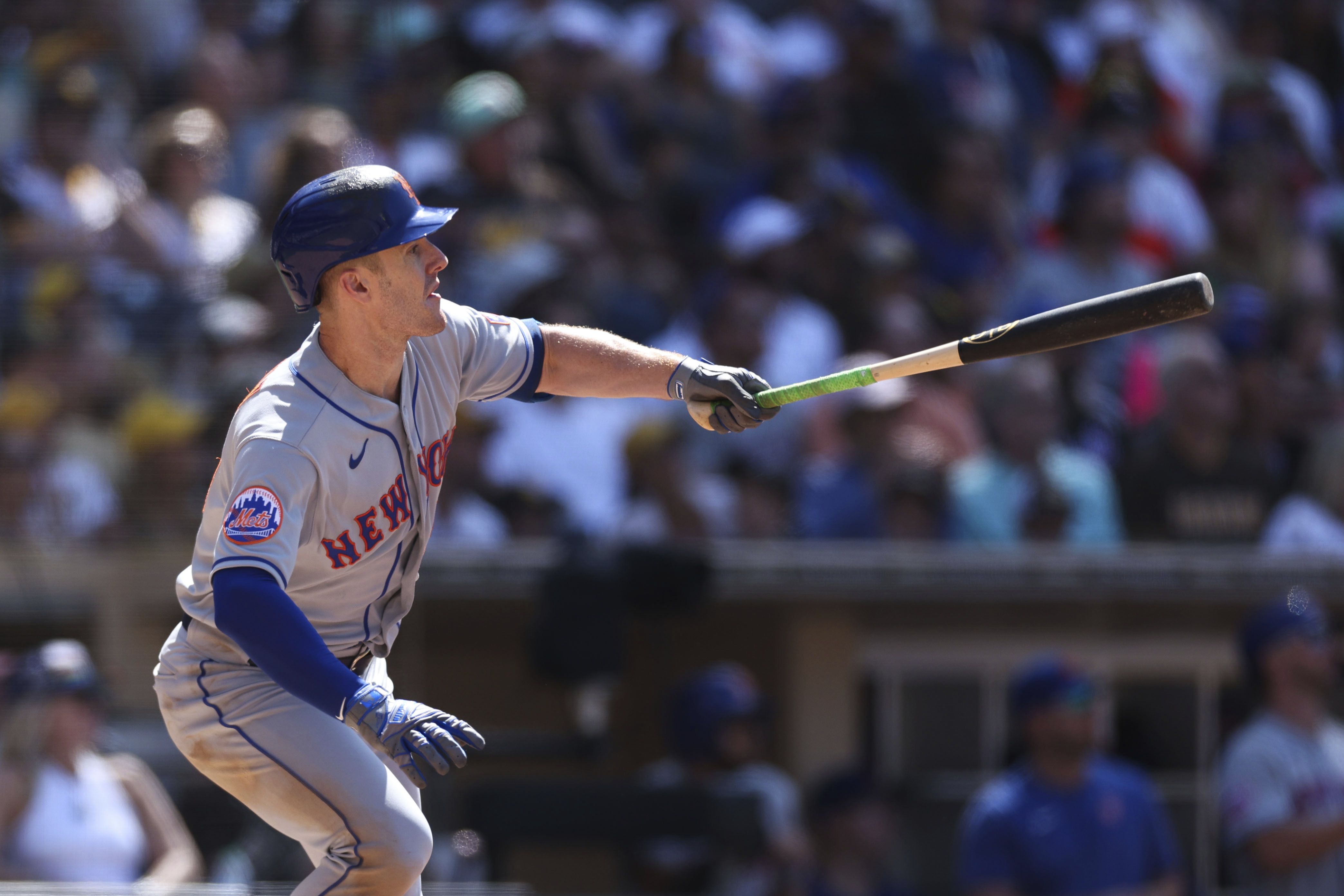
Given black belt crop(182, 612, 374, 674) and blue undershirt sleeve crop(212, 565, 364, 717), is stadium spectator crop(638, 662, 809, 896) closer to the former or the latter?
black belt crop(182, 612, 374, 674)

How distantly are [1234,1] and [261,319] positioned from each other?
670 centimetres

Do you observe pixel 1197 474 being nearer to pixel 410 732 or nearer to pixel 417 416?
pixel 417 416

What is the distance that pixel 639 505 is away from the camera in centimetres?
650

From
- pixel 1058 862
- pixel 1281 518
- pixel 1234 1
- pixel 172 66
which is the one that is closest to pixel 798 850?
pixel 1058 862

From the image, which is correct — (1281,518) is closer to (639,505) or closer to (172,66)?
(639,505)

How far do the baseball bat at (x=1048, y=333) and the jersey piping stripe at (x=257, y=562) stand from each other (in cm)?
Result: 93

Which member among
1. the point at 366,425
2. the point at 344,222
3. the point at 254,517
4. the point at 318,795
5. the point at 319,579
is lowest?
the point at 318,795

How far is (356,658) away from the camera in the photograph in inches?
132

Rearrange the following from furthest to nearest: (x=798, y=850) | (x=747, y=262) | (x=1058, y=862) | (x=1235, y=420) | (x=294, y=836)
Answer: (x=747, y=262)
(x=1235, y=420)
(x=798, y=850)
(x=1058, y=862)
(x=294, y=836)

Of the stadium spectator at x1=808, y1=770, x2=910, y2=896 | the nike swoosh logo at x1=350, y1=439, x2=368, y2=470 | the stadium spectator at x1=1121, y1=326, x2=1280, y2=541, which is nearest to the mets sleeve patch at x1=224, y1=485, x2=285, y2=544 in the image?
the nike swoosh logo at x1=350, y1=439, x2=368, y2=470

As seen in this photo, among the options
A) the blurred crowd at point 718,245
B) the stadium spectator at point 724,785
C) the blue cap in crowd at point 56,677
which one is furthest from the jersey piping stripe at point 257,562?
the blurred crowd at point 718,245

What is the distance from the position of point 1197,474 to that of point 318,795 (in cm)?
460

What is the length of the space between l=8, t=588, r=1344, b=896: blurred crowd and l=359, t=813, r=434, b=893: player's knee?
2.51 m

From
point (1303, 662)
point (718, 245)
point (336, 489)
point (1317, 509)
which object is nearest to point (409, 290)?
point (336, 489)
